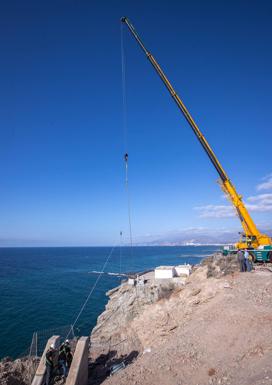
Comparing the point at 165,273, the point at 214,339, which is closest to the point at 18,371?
the point at 214,339

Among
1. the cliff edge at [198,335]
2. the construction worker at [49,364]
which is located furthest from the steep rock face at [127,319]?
the construction worker at [49,364]

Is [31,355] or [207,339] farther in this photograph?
[31,355]

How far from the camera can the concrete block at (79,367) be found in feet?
42.8

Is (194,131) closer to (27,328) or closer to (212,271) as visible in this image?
(212,271)

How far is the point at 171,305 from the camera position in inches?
885

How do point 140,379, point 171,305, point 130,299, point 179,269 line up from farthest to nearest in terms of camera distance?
point 179,269
point 130,299
point 171,305
point 140,379

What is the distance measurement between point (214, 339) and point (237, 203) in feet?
53.6

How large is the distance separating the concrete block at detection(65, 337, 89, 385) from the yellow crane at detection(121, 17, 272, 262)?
61.2ft

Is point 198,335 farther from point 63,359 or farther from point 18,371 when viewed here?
point 18,371

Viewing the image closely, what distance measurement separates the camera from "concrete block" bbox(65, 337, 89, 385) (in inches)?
513

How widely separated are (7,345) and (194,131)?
32.8 metres

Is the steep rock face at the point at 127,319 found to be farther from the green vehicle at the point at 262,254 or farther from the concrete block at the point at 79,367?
the green vehicle at the point at 262,254

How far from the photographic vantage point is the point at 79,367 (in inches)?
530

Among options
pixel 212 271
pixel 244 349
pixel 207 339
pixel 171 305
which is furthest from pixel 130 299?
pixel 244 349
